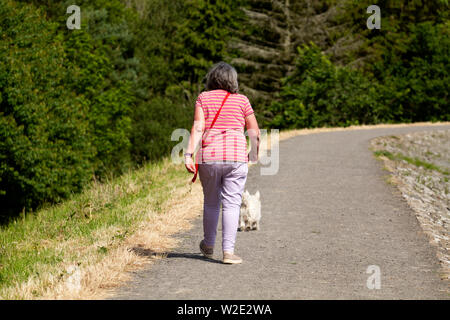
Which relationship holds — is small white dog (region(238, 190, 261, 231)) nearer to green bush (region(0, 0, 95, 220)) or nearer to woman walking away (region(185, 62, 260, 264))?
woman walking away (region(185, 62, 260, 264))

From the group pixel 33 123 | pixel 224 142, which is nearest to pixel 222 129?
pixel 224 142

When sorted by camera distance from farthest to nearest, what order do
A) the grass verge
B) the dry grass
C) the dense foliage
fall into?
the dense foliage, the grass verge, the dry grass

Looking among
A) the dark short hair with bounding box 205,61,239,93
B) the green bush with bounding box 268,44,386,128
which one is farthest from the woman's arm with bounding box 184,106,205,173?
the green bush with bounding box 268,44,386,128

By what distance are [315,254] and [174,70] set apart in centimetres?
4751

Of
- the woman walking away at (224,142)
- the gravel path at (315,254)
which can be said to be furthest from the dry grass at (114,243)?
the woman walking away at (224,142)

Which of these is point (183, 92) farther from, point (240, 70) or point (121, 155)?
point (121, 155)

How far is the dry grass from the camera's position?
16.9ft

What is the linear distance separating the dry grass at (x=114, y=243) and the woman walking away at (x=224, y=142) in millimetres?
948

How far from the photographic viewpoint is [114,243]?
22.9ft

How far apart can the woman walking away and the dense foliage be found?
19.1 meters

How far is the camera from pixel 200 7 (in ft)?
165

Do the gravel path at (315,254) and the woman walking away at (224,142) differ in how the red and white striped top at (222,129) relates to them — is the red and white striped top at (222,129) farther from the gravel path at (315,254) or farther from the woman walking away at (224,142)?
the gravel path at (315,254)
